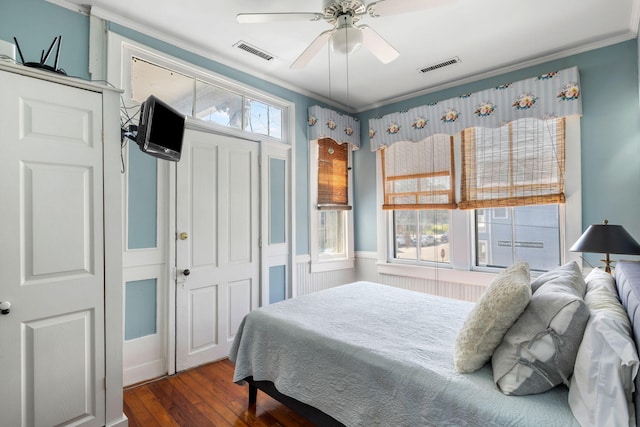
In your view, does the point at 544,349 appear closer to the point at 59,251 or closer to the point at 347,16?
the point at 347,16

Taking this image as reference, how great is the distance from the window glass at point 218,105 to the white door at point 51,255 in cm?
128

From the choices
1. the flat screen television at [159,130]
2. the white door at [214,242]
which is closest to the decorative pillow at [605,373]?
the flat screen television at [159,130]

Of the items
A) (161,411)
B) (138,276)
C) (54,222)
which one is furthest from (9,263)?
(161,411)

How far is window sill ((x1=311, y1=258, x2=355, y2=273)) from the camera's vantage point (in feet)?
13.1

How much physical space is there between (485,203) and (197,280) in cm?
297

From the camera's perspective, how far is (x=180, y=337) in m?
2.77

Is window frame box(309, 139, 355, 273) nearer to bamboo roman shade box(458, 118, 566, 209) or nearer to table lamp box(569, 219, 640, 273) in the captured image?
bamboo roman shade box(458, 118, 566, 209)

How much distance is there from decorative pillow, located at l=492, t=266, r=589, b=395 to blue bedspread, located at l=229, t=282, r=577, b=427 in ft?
0.16

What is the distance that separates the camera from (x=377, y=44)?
7.17 ft

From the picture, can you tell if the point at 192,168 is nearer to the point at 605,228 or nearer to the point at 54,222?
the point at 54,222

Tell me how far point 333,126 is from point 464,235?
203 cm

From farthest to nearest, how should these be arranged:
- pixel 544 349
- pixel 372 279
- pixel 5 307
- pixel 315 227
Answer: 1. pixel 372 279
2. pixel 315 227
3. pixel 5 307
4. pixel 544 349

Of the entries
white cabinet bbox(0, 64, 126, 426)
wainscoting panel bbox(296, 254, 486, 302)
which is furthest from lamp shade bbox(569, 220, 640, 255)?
white cabinet bbox(0, 64, 126, 426)

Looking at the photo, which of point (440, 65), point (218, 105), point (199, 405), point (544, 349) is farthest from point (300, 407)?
point (440, 65)
